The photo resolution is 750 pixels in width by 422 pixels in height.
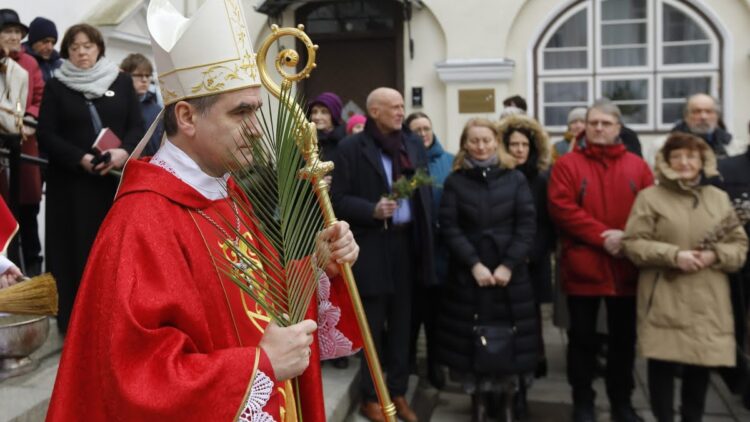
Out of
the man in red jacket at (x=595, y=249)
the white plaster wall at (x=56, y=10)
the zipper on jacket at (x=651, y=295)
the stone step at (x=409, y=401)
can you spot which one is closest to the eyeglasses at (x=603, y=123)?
the man in red jacket at (x=595, y=249)

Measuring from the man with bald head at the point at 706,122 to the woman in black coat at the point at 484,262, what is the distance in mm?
1357

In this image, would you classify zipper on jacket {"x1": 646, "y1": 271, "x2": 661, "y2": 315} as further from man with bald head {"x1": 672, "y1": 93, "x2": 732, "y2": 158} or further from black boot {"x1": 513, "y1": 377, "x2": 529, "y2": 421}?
man with bald head {"x1": 672, "y1": 93, "x2": 732, "y2": 158}

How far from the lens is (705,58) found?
32.9 ft

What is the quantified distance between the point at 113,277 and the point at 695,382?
3569mm

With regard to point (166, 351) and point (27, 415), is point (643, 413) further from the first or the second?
point (166, 351)

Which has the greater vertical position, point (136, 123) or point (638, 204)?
point (136, 123)

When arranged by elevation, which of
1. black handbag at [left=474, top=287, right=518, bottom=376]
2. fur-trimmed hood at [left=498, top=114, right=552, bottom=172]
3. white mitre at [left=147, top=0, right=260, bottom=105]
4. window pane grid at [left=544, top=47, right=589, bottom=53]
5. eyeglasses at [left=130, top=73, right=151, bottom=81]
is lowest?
black handbag at [left=474, top=287, right=518, bottom=376]

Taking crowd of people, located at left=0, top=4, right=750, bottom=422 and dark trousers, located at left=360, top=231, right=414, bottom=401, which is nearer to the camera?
crowd of people, located at left=0, top=4, right=750, bottom=422

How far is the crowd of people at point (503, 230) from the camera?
4.30 metres

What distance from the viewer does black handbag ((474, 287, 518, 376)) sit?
4664mm

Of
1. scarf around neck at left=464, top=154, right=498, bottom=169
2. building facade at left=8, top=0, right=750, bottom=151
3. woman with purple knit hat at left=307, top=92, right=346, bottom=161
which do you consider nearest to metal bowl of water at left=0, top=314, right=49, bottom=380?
scarf around neck at left=464, top=154, right=498, bottom=169

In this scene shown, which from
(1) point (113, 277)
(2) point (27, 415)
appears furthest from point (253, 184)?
(2) point (27, 415)

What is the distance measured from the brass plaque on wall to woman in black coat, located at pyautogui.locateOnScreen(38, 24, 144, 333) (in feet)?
20.0

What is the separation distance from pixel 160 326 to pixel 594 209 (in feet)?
11.6
